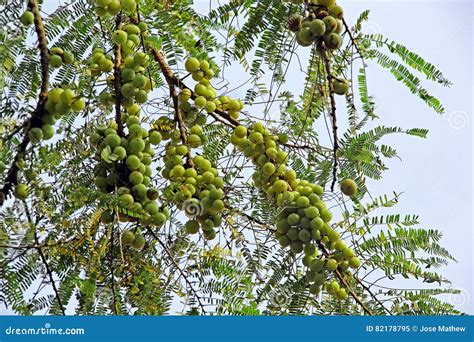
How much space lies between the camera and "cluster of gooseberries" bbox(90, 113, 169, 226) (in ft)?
7.21

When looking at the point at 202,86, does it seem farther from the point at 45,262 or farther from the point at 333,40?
the point at 45,262

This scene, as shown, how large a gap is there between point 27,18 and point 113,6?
0.30 metres

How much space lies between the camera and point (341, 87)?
2152 millimetres

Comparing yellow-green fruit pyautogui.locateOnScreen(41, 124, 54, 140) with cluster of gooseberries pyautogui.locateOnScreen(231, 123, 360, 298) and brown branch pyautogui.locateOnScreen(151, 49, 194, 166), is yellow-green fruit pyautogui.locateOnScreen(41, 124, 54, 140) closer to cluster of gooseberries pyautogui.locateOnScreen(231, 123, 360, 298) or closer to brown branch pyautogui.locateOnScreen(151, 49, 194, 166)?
brown branch pyautogui.locateOnScreen(151, 49, 194, 166)

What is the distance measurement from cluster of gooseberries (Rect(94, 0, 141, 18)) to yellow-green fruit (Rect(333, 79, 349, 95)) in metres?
0.72

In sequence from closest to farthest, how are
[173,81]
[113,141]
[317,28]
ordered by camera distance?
1. [317,28]
2. [113,141]
3. [173,81]

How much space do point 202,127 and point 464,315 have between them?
124 cm

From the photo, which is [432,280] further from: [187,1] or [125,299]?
[187,1]

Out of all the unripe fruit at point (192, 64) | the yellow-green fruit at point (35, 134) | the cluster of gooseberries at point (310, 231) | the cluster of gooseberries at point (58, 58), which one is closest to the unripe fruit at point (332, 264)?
the cluster of gooseberries at point (310, 231)

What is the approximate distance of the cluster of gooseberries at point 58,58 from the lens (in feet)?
7.65

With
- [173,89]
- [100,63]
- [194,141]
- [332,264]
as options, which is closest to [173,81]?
[173,89]

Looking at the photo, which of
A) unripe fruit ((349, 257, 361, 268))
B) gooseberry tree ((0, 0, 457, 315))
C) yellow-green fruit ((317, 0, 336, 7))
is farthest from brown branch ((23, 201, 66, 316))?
yellow-green fruit ((317, 0, 336, 7))

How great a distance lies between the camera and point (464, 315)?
2.50 metres

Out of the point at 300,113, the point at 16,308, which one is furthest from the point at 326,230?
the point at 16,308
